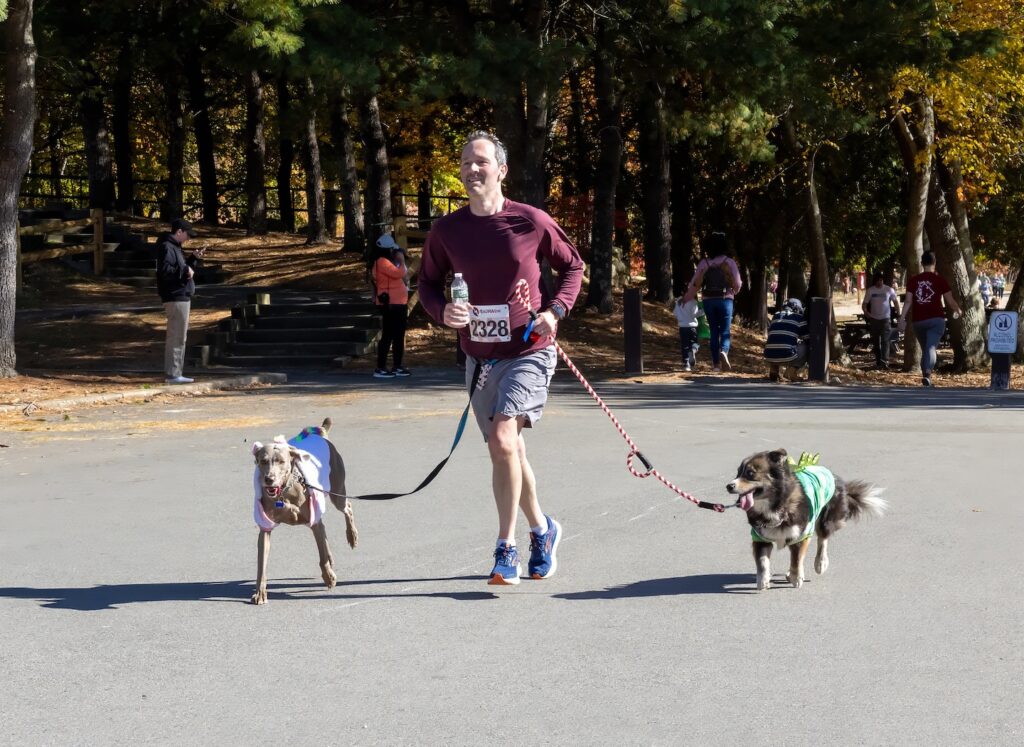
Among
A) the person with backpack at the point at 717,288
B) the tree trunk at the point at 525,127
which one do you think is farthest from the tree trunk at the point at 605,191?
the person with backpack at the point at 717,288

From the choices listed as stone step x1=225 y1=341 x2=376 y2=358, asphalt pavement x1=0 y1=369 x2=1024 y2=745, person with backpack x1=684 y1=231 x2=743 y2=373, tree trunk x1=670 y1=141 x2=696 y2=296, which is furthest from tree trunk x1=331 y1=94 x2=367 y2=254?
asphalt pavement x1=0 y1=369 x2=1024 y2=745

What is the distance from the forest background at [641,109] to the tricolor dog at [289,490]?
35.7 ft

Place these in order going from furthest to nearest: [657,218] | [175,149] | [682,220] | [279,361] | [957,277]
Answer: [175,149] < [682,220] < [657,218] < [957,277] < [279,361]

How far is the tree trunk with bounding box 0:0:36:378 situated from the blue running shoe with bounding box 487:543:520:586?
489 inches

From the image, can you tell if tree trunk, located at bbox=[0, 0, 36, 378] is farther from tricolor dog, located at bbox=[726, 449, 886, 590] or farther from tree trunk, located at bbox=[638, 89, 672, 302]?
tree trunk, located at bbox=[638, 89, 672, 302]

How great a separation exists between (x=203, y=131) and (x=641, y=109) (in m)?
17.9

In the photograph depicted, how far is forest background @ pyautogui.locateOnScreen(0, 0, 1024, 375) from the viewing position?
19.1 m

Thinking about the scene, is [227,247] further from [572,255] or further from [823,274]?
[572,255]

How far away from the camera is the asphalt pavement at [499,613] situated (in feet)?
16.2

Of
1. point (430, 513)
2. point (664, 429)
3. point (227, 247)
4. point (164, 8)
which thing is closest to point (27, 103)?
point (164, 8)

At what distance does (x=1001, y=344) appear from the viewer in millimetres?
17891

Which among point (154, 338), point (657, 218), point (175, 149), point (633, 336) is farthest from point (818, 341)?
point (175, 149)

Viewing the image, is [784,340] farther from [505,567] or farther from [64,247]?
[64,247]

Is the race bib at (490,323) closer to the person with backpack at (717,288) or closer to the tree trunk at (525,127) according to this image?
the person with backpack at (717,288)
